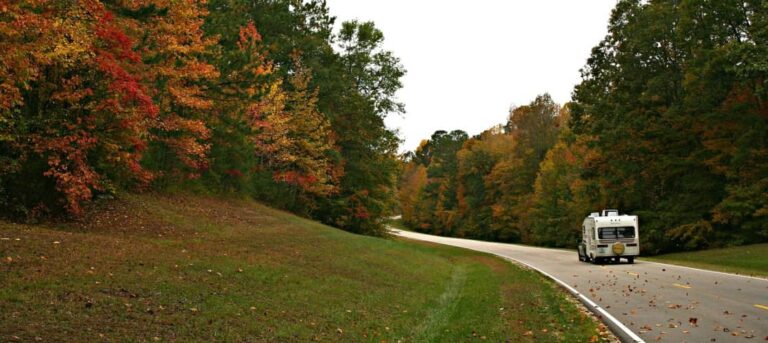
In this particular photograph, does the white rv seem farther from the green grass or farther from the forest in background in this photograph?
the forest in background

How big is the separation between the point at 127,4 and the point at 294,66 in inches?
966

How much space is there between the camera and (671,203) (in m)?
38.6

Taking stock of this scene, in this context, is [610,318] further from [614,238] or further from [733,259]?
[733,259]

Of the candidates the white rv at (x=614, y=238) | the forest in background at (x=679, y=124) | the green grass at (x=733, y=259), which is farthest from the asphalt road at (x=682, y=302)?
the forest in background at (x=679, y=124)

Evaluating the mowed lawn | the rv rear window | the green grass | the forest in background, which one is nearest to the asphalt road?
the mowed lawn

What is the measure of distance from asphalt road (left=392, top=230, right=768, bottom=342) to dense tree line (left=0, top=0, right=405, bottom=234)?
1446 cm

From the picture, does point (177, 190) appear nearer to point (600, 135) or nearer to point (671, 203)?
point (600, 135)

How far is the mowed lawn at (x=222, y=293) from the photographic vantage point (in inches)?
354

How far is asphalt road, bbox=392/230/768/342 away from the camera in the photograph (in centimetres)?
1029

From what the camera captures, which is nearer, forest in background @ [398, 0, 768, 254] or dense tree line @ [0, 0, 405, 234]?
dense tree line @ [0, 0, 405, 234]

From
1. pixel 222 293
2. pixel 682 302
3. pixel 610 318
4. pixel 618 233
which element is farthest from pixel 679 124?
pixel 222 293

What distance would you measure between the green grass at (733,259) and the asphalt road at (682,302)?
343 centimetres

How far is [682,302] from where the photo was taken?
1385 cm

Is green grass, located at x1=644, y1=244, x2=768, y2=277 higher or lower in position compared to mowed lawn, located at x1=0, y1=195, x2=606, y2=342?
higher
